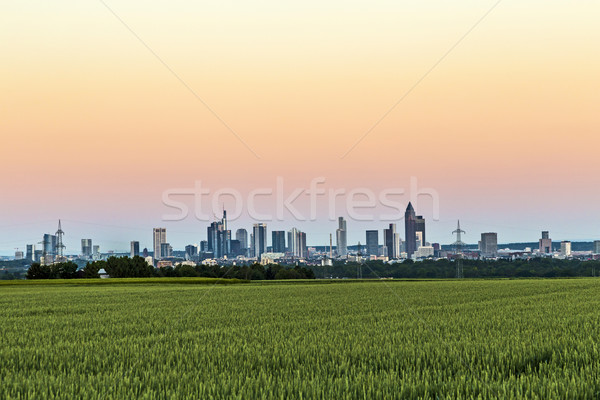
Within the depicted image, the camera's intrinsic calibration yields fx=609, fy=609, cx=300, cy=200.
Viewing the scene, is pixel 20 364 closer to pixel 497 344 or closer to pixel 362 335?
pixel 362 335

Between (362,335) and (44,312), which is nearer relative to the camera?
(362,335)

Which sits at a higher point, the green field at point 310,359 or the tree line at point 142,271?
the green field at point 310,359

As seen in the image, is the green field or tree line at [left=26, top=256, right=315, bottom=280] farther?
tree line at [left=26, top=256, right=315, bottom=280]

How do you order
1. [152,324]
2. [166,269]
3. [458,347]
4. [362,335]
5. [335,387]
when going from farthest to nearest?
[166,269] → [152,324] → [362,335] → [458,347] → [335,387]

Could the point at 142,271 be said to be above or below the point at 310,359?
below

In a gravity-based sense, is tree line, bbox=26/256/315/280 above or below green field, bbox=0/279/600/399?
below

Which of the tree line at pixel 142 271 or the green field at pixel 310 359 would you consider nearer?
the green field at pixel 310 359

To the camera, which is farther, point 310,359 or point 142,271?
point 142,271

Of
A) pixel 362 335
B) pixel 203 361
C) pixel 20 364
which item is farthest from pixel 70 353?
pixel 362 335

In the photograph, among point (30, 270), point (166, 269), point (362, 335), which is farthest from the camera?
point (166, 269)

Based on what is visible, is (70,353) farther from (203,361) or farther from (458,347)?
(458,347)
